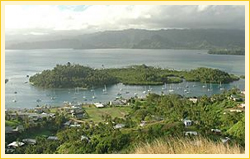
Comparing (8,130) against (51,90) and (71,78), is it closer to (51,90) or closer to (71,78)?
(51,90)

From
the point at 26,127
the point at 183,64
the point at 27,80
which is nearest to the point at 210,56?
the point at 183,64

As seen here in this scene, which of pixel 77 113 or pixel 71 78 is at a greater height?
pixel 71 78

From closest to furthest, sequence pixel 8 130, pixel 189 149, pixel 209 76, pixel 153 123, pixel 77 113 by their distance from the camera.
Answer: pixel 189 149 < pixel 8 130 < pixel 153 123 < pixel 77 113 < pixel 209 76

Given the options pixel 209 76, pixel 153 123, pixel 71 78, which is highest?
pixel 71 78

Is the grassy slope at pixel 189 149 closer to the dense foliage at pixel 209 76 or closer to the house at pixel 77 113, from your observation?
the house at pixel 77 113

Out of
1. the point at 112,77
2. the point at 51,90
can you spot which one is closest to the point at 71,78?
the point at 51,90

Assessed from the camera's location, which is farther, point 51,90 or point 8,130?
point 51,90

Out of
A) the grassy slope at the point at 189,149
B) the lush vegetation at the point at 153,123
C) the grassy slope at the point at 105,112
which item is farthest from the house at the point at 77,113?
the grassy slope at the point at 189,149

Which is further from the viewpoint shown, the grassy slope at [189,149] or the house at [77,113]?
the house at [77,113]

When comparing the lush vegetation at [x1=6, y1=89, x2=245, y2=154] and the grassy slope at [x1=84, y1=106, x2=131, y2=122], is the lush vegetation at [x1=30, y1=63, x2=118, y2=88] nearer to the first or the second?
the grassy slope at [x1=84, y1=106, x2=131, y2=122]

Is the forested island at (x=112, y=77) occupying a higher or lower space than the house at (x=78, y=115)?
higher
